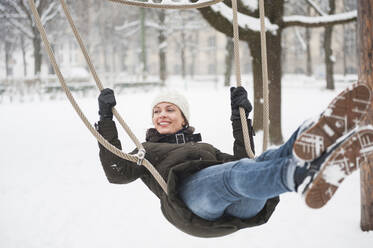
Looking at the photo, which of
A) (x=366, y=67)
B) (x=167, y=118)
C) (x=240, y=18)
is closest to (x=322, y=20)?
(x=240, y=18)

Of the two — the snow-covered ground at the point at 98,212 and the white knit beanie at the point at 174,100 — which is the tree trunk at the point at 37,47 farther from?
the white knit beanie at the point at 174,100

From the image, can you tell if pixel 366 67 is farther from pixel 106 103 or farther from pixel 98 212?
pixel 98 212

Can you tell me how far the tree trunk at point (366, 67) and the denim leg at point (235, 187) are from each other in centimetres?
161

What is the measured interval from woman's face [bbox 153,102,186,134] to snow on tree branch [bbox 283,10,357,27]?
Result: 151 inches

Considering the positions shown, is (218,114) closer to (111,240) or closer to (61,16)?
(111,240)

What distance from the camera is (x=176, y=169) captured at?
186 centimetres

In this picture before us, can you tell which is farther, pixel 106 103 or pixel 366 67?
pixel 366 67

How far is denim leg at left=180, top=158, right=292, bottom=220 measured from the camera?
1.51 m

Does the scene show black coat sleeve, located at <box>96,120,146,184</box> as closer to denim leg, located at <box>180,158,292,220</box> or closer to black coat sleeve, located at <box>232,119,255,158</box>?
denim leg, located at <box>180,158,292,220</box>

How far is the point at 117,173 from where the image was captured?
6.98ft

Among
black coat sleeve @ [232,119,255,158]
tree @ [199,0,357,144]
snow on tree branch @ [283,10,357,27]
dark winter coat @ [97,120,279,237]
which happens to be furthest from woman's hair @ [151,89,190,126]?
snow on tree branch @ [283,10,357,27]

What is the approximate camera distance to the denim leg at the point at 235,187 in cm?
151

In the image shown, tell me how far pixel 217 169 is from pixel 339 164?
1.82 ft

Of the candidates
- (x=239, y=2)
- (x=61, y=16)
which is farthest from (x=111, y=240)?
(x=61, y=16)
